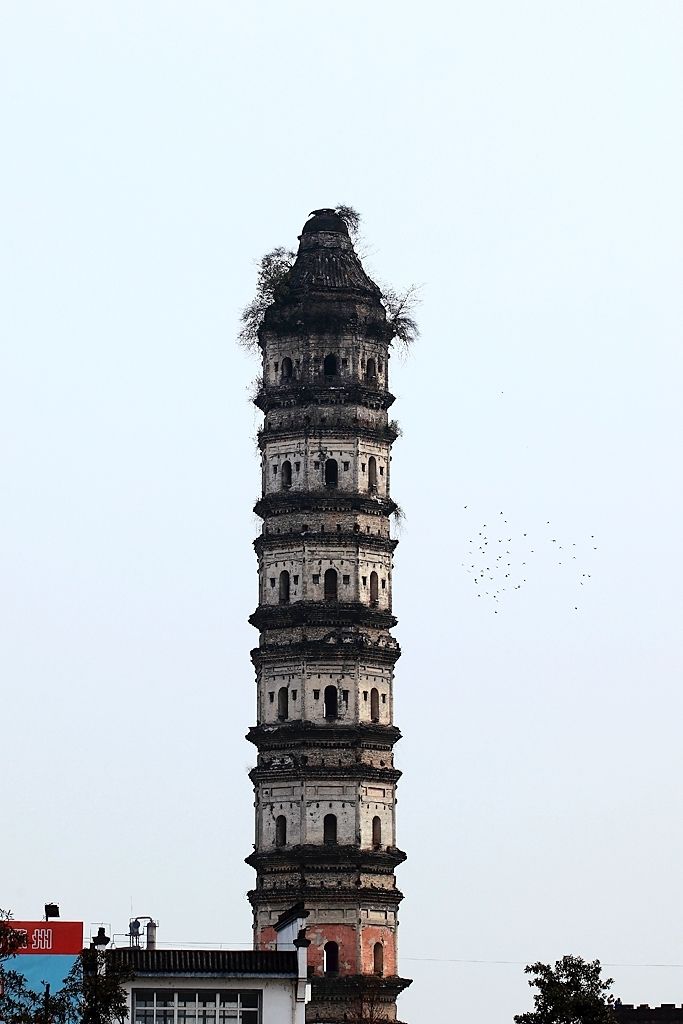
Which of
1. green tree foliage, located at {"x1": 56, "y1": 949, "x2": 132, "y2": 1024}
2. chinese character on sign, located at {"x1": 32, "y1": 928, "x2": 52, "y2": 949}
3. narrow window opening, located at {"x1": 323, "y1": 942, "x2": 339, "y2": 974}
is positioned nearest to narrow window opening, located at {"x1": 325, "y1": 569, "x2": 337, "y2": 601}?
narrow window opening, located at {"x1": 323, "y1": 942, "x2": 339, "y2": 974}

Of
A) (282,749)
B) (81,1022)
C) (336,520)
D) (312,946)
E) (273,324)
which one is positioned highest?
(273,324)

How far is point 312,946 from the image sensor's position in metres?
104

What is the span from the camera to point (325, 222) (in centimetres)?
11444

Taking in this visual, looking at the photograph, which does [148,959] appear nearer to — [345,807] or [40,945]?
[40,945]

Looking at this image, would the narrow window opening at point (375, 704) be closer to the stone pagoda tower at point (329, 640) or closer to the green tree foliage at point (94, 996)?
the stone pagoda tower at point (329, 640)

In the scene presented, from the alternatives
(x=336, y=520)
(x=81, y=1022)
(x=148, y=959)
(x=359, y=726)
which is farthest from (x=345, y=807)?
(x=81, y=1022)

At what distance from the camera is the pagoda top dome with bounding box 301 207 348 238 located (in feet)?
375

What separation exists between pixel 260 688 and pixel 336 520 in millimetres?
7788

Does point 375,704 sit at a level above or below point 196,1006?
above

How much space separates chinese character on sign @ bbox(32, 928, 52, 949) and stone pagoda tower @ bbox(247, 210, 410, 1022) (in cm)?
1800

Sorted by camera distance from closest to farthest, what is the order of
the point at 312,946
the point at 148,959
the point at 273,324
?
the point at 148,959 < the point at 312,946 < the point at 273,324

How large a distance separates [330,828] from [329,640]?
7.82 meters

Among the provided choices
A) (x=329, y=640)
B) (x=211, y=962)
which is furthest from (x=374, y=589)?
(x=211, y=962)

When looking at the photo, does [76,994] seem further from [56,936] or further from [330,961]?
[330,961]
